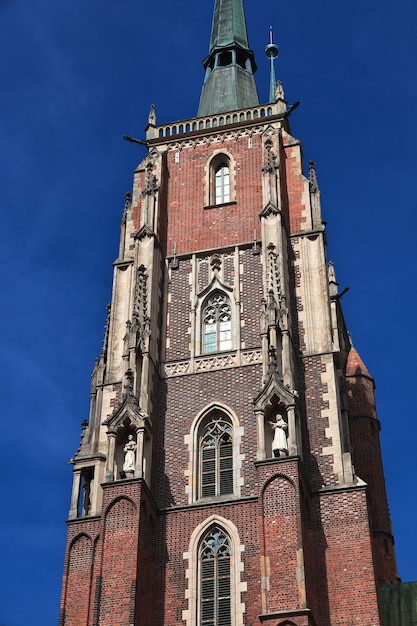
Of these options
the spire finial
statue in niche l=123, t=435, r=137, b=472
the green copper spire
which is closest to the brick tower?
statue in niche l=123, t=435, r=137, b=472

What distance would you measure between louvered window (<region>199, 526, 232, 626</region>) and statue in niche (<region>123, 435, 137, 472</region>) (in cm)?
253

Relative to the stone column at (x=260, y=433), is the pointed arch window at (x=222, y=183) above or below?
above

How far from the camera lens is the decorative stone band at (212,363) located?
29.5m

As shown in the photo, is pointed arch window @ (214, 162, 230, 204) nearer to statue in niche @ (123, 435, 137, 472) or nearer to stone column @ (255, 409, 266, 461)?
stone column @ (255, 409, 266, 461)

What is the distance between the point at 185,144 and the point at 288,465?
47.7 ft

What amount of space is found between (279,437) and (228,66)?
20.9 m

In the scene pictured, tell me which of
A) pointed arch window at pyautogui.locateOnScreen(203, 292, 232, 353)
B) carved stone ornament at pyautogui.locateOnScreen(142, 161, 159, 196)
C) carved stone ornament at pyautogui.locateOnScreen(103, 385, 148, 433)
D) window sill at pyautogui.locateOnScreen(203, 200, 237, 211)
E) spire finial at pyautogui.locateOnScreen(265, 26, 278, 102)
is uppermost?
spire finial at pyautogui.locateOnScreen(265, 26, 278, 102)

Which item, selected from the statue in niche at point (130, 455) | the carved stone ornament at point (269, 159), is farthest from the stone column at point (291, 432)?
the carved stone ornament at point (269, 159)

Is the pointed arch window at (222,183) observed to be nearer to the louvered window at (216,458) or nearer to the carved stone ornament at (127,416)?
the louvered window at (216,458)

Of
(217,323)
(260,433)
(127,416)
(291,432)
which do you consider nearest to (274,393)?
(260,433)

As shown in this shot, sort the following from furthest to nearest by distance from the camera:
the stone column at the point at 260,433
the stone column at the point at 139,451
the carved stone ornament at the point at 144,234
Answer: the carved stone ornament at the point at 144,234
the stone column at the point at 139,451
the stone column at the point at 260,433

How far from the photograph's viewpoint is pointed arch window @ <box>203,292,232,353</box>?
3045cm

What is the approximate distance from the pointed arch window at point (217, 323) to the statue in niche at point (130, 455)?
4269 mm

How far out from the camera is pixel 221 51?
4350cm
